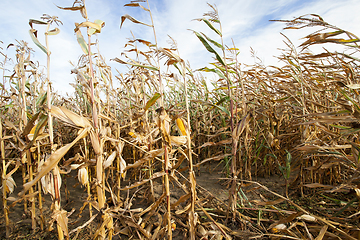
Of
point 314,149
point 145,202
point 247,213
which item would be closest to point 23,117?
point 145,202

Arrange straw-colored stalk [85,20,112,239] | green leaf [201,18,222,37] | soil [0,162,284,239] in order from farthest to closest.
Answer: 1. soil [0,162,284,239]
2. green leaf [201,18,222,37]
3. straw-colored stalk [85,20,112,239]

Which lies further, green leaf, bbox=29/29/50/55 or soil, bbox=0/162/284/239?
soil, bbox=0/162/284/239

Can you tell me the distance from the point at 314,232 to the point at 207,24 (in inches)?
71.3

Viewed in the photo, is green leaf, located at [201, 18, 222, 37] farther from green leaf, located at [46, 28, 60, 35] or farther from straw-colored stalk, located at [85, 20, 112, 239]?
green leaf, located at [46, 28, 60, 35]

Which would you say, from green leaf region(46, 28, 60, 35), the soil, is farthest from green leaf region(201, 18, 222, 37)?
the soil

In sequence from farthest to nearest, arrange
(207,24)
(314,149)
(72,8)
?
(207,24)
(314,149)
(72,8)

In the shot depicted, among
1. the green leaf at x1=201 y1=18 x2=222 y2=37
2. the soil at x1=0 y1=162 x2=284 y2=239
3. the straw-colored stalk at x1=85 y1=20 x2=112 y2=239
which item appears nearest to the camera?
the straw-colored stalk at x1=85 y1=20 x2=112 y2=239

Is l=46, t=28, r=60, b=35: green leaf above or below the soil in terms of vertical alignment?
above

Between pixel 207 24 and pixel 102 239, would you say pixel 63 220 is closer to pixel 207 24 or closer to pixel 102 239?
pixel 102 239

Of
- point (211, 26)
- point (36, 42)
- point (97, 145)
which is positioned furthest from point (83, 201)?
point (211, 26)

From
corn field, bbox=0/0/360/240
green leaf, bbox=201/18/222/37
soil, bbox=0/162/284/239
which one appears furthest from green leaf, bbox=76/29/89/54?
soil, bbox=0/162/284/239

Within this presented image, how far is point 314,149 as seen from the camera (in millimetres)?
1361

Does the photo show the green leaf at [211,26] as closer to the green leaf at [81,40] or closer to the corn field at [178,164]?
the corn field at [178,164]

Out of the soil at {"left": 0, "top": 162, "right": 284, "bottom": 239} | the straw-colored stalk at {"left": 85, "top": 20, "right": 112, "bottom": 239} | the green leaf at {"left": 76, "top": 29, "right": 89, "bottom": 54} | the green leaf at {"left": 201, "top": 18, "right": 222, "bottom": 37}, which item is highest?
the green leaf at {"left": 201, "top": 18, "right": 222, "bottom": 37}
